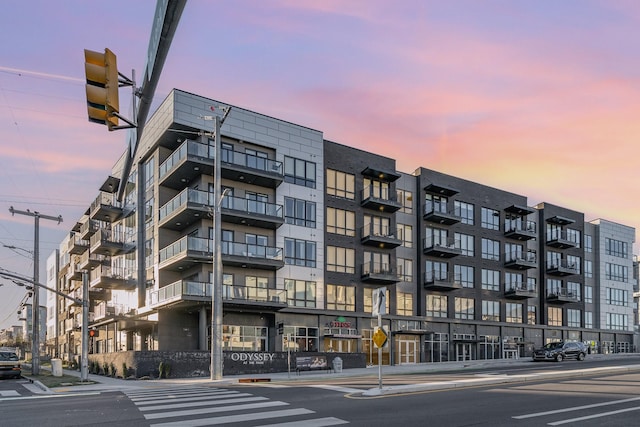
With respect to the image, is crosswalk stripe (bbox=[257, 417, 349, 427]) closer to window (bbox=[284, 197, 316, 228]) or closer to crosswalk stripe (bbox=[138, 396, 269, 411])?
crosswalk stripe (bbox=[138, 396, 269, 411])

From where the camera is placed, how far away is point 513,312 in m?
58.1

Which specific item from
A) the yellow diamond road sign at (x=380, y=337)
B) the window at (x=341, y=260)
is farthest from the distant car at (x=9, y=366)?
the yellow diamond road sign at (x=380, y=337)

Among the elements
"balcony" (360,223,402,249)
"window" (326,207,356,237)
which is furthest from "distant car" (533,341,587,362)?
"window" (326,207,356,237)

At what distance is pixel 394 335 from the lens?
1831 inches

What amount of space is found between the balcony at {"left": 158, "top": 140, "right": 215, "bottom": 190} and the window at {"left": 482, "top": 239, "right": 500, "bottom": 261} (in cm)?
3053

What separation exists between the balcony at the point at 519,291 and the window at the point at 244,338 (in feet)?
95.0

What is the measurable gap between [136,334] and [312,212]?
16745 mm

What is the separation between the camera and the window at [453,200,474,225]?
5386 cm

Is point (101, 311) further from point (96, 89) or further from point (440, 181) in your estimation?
point (96, 89)

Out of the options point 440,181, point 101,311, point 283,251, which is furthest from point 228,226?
point 440,181

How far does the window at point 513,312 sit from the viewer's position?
57375mm

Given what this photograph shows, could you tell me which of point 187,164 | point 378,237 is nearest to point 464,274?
point 378,237

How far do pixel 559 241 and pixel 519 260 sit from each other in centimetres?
781

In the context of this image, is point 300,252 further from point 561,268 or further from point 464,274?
point 561,268
